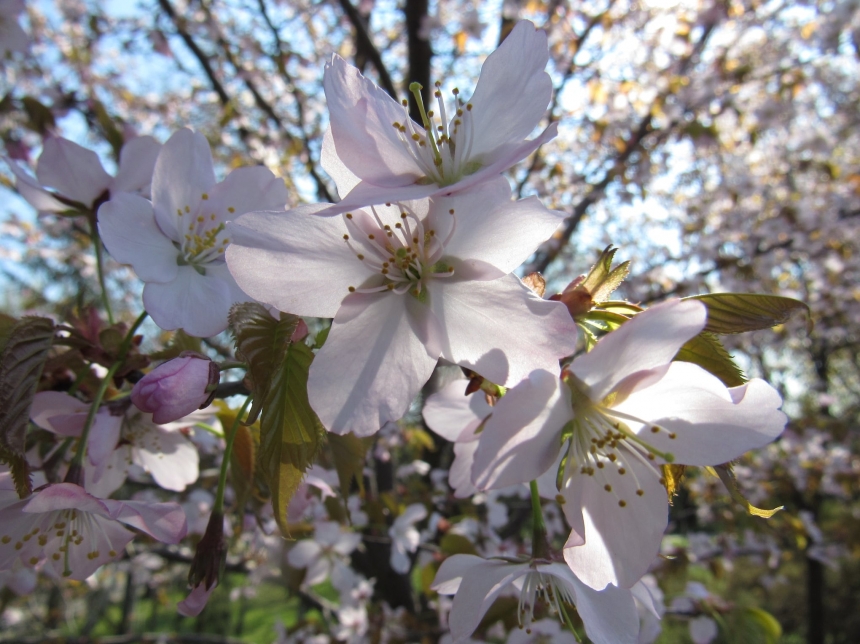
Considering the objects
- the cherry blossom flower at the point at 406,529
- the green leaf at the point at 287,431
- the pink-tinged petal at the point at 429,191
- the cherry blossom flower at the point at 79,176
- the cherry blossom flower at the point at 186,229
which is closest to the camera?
the pink-tinged petal at the point at 429,191

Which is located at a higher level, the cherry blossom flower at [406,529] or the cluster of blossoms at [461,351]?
the cluster of blossoms at [461,351]

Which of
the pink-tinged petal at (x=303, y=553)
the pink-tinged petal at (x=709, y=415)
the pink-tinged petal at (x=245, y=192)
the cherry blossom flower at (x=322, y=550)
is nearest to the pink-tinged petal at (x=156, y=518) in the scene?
the pink-tinged petal at (x=245, y=192)

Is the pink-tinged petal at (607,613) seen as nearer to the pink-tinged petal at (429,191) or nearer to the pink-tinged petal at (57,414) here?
the pink-tinged petal at (429,191)

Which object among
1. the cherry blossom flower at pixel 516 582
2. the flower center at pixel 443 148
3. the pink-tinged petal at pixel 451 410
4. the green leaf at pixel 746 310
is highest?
the flower center at pixel 443 148

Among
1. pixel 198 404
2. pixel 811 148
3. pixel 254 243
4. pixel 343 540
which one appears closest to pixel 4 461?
pixel 198 404

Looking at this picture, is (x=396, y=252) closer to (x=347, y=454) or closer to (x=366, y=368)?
(x=366, y=368)

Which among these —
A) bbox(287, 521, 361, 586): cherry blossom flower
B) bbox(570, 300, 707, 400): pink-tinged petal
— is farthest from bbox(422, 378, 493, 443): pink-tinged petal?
bbox(287, 521, 361, 586): cherry blossom flower

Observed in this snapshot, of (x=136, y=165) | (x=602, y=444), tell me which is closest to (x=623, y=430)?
(x=602, y=444)
